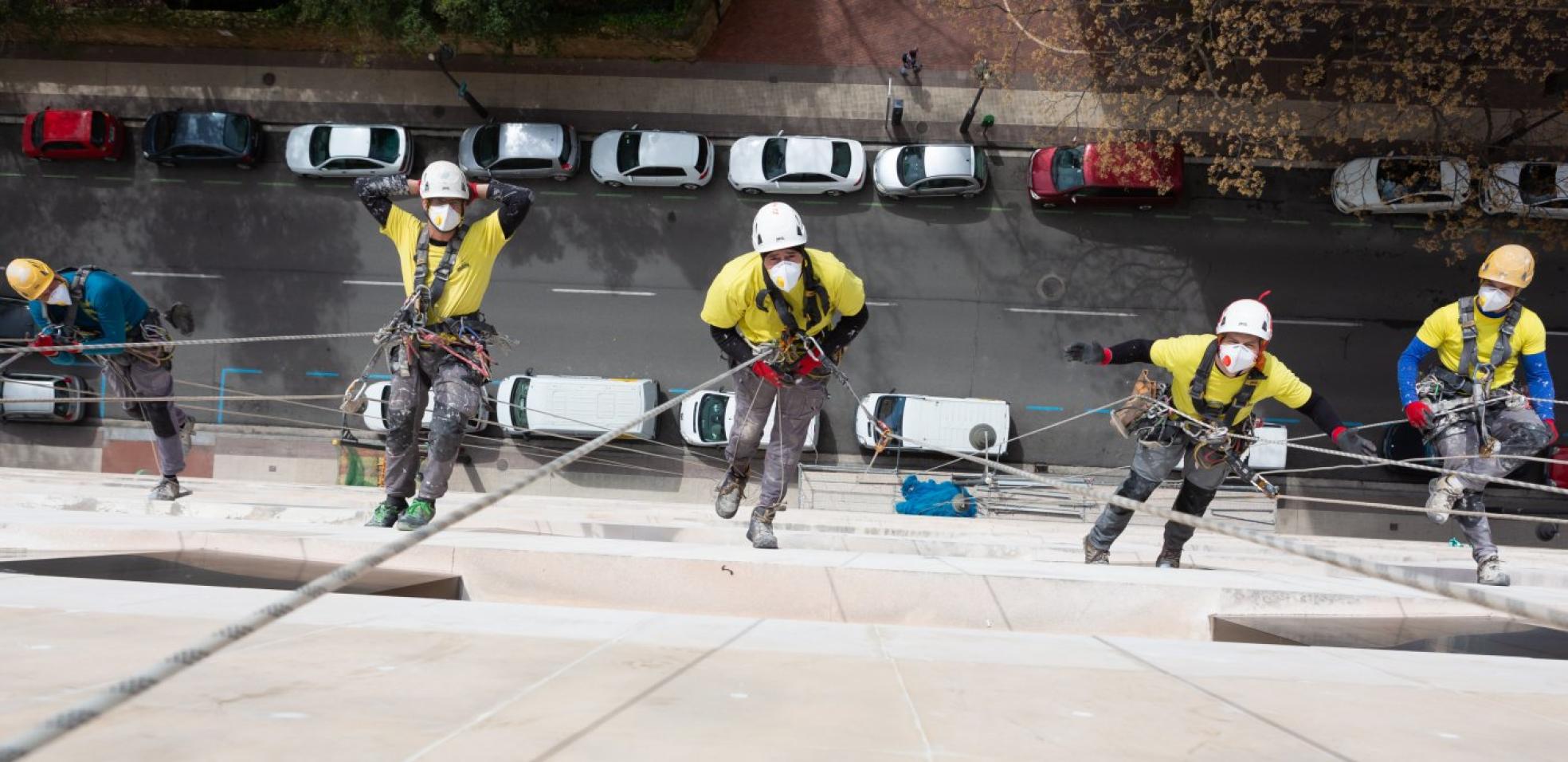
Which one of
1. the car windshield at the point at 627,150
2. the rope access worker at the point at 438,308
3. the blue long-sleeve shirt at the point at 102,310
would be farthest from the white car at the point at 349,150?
the rope access worker at the point at 438,308

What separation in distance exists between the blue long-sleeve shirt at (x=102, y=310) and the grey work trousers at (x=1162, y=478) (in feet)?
31.4

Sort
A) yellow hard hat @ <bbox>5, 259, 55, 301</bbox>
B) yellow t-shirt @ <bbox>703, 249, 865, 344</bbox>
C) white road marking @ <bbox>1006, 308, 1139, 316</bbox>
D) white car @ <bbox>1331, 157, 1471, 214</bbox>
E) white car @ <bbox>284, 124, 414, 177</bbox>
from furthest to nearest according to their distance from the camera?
white car @ <bbox>284, 124, 414, 177</bbox> → white road marking @ <bbox>1006, 308, 1139, 316</bbox> → white car @ <bbox>1331, 157, 1471, 214</bbox> → yellow hard hat @ <bbox>5, 259, 55, 301</bbox> → yellow t-shirt @ <bbox>703, 249, 865, 344</bbox>

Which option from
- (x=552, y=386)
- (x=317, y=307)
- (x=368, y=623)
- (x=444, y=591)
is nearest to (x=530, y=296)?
(x=552, y=386)

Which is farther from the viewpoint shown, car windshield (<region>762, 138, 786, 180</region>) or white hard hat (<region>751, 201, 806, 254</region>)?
car windshield (<region>762, 138, 786, 180</region>)

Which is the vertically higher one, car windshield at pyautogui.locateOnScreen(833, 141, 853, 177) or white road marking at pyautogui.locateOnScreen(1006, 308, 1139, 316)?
car windshield at pyautogui.locateOnScreen(833, 141, 853, 177)

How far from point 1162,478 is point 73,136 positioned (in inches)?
742

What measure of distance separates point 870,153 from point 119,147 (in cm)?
1367

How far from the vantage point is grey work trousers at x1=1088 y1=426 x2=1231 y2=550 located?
8078 millimetres

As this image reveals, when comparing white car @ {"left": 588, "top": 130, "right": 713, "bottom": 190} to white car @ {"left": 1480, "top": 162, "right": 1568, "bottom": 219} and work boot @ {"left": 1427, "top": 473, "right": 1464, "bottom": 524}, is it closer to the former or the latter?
work boot @ {"left": 1427, "top": 473, "right": 1464, "bottom": 524}

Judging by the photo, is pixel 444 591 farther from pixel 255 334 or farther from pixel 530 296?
pixel 255 334

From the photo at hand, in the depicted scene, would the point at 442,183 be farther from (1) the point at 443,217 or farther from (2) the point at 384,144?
(2) the point at 384,144

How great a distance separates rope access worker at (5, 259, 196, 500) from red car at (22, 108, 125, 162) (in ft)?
27.1

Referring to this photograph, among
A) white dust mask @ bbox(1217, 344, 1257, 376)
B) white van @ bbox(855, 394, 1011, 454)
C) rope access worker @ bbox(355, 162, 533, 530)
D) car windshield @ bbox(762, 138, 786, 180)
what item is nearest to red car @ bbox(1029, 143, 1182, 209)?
white van @ bbox(855, 394, 1011, 454)

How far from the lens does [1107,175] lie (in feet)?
50.6
